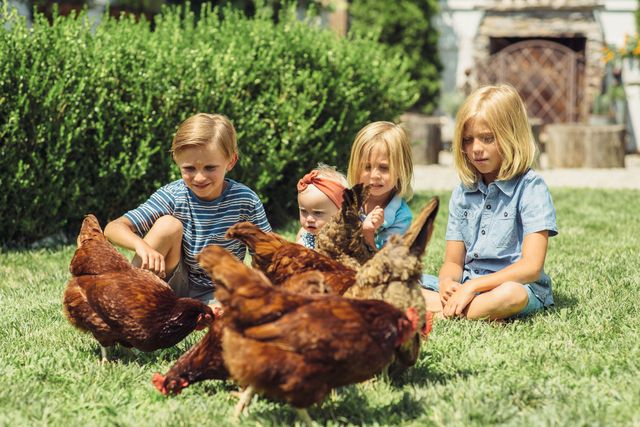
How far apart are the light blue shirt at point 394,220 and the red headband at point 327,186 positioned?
1.06ft

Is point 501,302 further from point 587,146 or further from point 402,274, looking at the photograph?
point 587,146

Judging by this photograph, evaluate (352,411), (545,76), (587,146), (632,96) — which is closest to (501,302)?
(352,411)

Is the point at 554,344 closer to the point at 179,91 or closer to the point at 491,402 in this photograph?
the point at 491,402

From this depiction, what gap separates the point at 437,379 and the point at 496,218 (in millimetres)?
1398

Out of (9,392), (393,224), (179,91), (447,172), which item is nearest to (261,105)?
(179,91)

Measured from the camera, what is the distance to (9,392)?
3316 millimetres

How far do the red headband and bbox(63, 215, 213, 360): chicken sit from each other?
133 centimetres

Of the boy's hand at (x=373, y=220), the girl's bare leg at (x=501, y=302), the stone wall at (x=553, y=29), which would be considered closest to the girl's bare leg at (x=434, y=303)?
the girl's bare leg at (x=501, y=302)

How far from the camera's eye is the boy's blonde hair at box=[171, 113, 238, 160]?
425 cm

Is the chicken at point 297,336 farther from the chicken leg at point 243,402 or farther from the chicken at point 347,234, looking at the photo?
the chicken at point 347,234

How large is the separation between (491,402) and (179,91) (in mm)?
4962

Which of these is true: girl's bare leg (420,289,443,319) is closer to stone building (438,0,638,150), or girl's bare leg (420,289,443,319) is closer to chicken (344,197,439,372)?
chicken (344,197,439,372)

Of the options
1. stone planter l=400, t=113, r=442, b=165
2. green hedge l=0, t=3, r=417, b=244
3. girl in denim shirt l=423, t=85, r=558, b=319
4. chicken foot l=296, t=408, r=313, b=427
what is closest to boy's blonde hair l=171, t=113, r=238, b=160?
girl in denim shirt l=423, t=85, r=558, b=319

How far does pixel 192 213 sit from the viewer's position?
4.58 m
